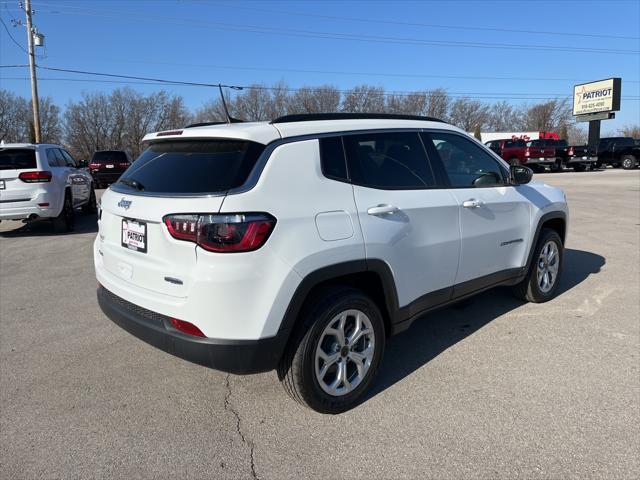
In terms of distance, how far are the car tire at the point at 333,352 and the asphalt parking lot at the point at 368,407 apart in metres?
0.14

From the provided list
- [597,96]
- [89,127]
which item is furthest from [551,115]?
[89,127]

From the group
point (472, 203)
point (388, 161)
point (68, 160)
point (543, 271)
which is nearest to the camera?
point (388, 161)

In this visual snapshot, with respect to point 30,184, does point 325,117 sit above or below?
above

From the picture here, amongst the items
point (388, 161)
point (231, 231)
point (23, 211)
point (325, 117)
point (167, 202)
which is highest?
point (325, 117)

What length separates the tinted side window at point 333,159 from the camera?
2.95 meters

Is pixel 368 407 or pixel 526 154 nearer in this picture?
pixel 368 407

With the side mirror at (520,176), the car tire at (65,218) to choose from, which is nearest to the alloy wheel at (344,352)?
the side mirror at (520,176)

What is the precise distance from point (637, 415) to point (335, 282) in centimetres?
203

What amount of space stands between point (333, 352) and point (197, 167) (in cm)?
140

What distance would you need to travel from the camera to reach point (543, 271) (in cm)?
503

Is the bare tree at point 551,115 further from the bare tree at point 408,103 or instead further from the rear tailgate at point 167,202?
the rear tailgate at point 167,202

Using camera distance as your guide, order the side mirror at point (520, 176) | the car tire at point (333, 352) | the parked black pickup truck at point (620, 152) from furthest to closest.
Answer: the parked black pickup truck at point (620, 152), the side mirror at point (520, 176), the car tire at point (333, 352)

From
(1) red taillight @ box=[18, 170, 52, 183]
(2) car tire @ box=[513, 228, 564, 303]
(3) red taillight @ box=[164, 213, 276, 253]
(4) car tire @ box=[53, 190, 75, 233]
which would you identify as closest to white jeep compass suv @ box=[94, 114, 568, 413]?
(3) red taillight @ box=[164, 213, 276, 253]

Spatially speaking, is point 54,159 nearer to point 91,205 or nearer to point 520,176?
point 91,205
